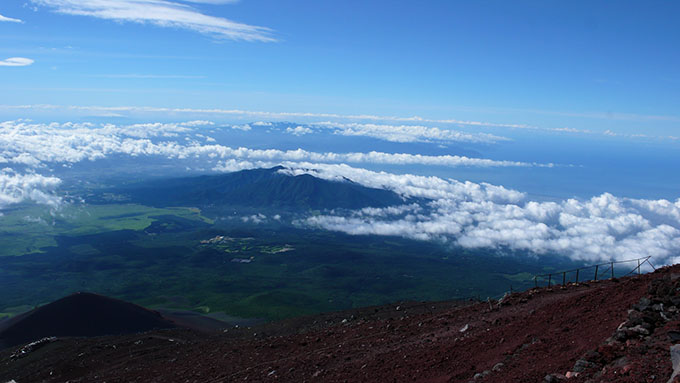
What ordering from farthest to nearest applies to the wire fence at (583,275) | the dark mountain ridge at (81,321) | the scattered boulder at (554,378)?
the dark mountain ridge at (81,321) < the wire fence at (583,275) < the scattered boulder at (554,378)

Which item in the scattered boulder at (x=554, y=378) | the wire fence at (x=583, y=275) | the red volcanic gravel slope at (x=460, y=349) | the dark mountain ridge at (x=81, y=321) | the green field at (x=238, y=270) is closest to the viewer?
the scattered boulder at (x=554, y=378)

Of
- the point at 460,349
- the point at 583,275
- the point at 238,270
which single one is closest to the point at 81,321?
the point at 460,349

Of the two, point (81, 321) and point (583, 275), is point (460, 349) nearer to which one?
point (81, 321)

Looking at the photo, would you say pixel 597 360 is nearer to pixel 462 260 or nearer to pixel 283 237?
pixel 462 260

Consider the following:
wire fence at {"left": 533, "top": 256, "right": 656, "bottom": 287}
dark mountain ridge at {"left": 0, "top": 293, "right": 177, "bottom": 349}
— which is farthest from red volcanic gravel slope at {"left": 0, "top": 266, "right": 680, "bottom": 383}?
dark mountain ridge at {"left": 0, "top": 293, "right": 177, "bottom": 349}

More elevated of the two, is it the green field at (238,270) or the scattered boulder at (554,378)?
the scattered boulder at (554,378)

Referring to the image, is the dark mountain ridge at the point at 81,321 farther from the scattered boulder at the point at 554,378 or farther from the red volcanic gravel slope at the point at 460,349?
the scattered boulder at the point at 554,378

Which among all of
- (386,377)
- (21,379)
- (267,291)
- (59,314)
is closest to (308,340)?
(386,377)

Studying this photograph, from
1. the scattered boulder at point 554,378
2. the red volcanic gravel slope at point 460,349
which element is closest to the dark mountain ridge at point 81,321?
the red volcanic gravel slope at point 460,349

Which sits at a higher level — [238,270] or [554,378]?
[554,378]
